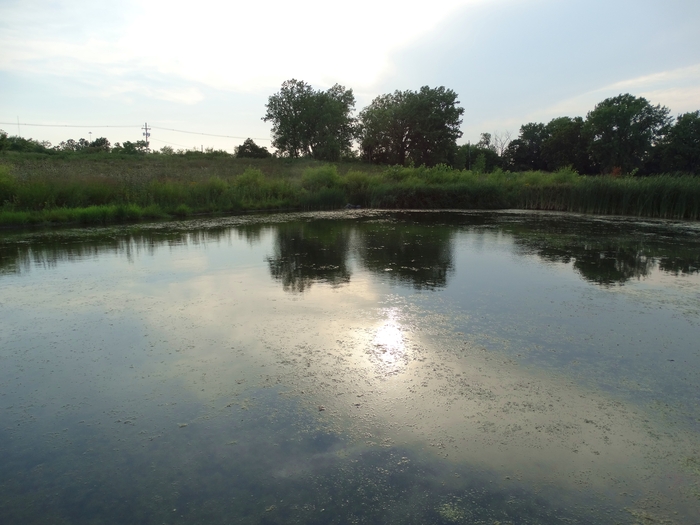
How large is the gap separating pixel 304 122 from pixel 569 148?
86.5ft

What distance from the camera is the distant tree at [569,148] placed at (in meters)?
43.9

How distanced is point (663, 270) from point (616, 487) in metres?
6.17

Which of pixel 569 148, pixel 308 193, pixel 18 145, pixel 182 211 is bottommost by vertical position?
pixel 182 211

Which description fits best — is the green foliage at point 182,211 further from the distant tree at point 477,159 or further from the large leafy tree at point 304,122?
the distant tree at point 477,159

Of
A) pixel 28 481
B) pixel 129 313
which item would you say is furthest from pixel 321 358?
pixel 129 313

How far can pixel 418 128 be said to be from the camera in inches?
1570

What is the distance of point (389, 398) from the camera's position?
3.02 m

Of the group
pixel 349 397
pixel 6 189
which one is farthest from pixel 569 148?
pixel 349 397

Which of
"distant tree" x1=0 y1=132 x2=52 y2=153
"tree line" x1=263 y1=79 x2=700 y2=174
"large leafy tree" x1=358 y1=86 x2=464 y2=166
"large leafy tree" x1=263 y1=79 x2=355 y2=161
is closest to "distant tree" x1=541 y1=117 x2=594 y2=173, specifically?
"tree line" x1=263 y1=79 x2=700 y2=174

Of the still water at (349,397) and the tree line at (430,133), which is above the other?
the tree line at (430,133)

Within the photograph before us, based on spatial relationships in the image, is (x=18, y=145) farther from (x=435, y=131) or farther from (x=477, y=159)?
(x=477, y=159)

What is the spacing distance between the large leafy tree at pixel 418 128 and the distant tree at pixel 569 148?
10.7 metres

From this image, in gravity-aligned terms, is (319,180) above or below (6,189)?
above

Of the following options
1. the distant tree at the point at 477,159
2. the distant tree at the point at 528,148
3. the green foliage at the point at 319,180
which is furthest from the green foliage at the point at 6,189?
the distant tree at the point at 528,148
